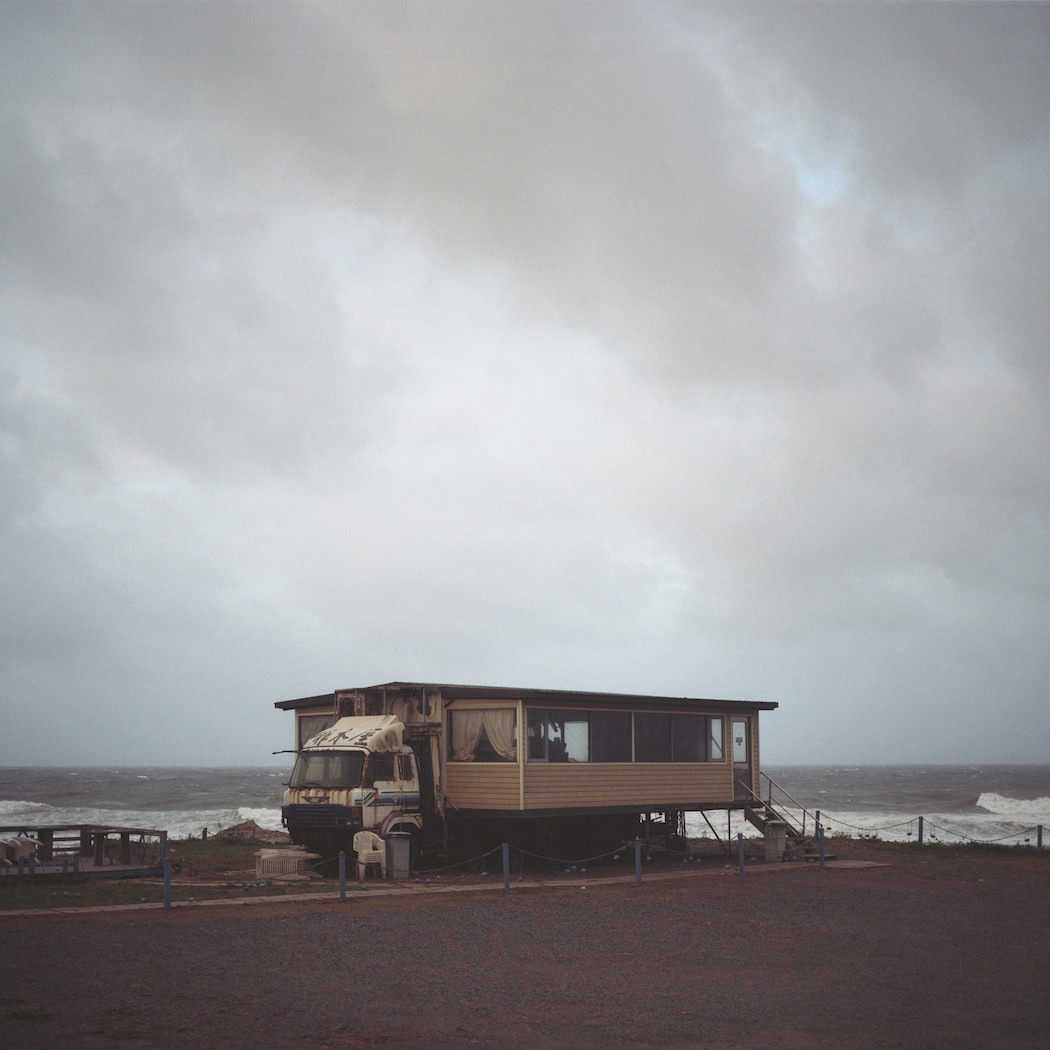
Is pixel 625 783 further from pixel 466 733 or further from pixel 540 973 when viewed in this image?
pixel 540 973

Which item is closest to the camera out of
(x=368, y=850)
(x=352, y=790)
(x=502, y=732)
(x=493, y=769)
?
(x=368, y=850)

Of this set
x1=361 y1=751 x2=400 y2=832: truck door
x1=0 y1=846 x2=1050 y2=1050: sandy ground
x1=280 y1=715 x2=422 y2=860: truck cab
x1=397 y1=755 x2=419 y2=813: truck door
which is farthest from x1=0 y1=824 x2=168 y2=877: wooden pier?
x1=397 y1=755 x2=419 y2=813: truck door

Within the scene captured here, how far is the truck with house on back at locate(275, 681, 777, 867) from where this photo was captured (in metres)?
20.2

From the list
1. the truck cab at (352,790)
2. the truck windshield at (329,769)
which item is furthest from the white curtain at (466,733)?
the truck windshield at (329,769)

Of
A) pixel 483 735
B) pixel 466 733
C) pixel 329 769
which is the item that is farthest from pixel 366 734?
pixel 483 735

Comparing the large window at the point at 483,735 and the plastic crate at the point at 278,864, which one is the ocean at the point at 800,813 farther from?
the plastic crate at the point at 278,864

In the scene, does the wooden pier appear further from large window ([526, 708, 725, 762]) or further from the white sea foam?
the white sea foam

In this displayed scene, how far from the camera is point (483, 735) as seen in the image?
21.8m

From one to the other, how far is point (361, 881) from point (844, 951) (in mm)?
9489

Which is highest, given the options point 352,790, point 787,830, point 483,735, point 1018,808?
point 483,735

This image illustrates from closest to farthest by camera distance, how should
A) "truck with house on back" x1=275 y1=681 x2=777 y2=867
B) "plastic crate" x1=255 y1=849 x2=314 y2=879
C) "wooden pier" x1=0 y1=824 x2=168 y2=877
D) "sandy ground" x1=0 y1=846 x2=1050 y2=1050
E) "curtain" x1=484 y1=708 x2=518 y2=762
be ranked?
"sandy ground" x1=0 y1=846 x2=1050 y2=1050
"wooden pier" x1=0 y1=824 x2=168 y2=877
"plastic crate" x1=255 y1=849 x2=314 y2=879
"truck with house on back" x1=275 y1=681 x2=777 y2=867
"curtain" x1=484 y1=708 x2=518 y2=762

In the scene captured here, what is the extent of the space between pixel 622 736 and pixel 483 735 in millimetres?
3442

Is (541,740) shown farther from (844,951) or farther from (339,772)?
(844,951)

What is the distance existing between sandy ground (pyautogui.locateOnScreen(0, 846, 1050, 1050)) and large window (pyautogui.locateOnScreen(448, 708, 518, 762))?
4383mm
